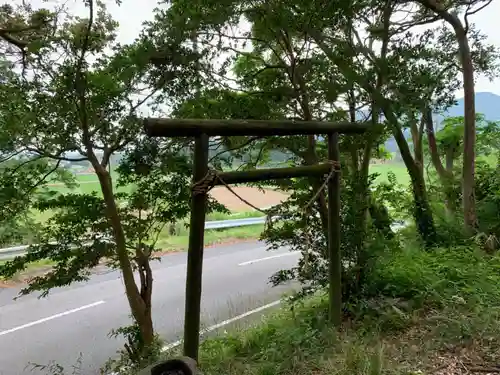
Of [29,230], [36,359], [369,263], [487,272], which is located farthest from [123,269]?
[487,272]

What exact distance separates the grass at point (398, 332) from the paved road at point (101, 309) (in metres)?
1.97

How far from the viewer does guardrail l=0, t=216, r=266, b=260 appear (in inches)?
159

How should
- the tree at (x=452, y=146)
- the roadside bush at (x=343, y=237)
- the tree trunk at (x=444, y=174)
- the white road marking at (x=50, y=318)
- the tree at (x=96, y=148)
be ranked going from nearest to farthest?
1. the roadside bush at (x=343, y=237)
2. the tree at (x=96, y=148)
3. the white road marking at (x=50, y=318)
4. the tree trunk at (x=444, y=174)
5. the tree at (x=452, y=146)

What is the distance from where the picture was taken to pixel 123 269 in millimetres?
3646

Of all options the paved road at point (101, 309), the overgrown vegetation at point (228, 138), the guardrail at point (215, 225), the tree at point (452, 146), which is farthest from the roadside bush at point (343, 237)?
the tree at point (452, 146)

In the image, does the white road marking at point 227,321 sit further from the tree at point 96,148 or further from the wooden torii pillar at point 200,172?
the wooden torii pillar at point 200,172

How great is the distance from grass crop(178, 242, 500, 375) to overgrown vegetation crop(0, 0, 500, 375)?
0.02 m

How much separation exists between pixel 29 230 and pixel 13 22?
65.8 inches

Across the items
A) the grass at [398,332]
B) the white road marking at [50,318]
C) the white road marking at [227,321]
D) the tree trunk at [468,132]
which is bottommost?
the white road marking at [227,321]

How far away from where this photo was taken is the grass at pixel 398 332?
7.09ft

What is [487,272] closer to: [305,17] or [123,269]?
[305,17]

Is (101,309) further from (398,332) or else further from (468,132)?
(468,132)

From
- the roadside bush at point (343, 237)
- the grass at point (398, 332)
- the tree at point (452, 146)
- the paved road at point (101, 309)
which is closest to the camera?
the grass at point (398, 332)

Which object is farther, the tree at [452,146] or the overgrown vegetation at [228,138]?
the tree at [452,146]
